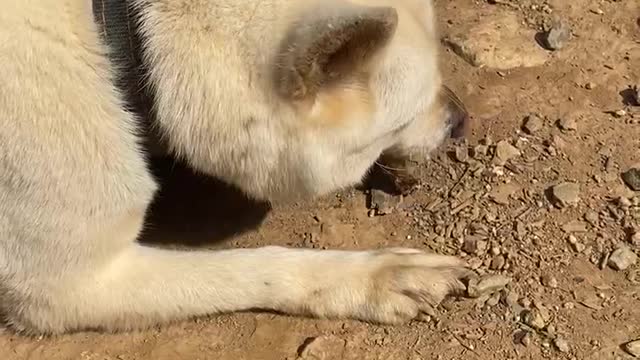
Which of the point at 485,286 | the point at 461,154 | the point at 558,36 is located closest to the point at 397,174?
the point at 461,154

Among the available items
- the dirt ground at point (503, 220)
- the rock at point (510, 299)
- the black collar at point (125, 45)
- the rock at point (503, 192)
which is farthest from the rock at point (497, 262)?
the black collar at point (125, 45)

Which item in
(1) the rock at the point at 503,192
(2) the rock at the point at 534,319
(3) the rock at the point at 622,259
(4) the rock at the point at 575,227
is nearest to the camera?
(2) the rock at the point at 534,319

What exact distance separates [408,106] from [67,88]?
918 mm

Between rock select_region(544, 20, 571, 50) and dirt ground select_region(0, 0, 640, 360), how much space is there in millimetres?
25

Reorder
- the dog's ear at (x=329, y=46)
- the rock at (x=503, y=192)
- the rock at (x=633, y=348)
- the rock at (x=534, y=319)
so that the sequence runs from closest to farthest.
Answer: the dog's ear at (x=329, y=46) < the rock at (x=633, y=348) < the rock at (x=534, y=319) < the rock at (x=503, y=192)

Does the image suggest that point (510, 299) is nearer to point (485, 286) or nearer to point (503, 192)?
point (485, 286)

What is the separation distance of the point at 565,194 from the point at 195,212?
3.97 feet

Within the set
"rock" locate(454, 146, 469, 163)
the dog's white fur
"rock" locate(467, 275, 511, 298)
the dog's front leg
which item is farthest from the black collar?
"rock" locate(454, 146, 469, 163)

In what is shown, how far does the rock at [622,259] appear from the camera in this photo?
9.50 feet

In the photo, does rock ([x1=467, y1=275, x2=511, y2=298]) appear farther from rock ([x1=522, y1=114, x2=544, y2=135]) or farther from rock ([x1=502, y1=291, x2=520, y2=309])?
rock ([x1=522, y1=114, x2=544, y2=135])

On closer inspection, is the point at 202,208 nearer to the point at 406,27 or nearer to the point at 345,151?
the point at 345,151

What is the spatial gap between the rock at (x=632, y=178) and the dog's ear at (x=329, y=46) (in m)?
1.12

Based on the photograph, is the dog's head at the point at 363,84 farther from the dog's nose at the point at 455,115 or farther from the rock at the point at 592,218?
the rock at the point at 592,218

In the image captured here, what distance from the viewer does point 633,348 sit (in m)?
2.69
